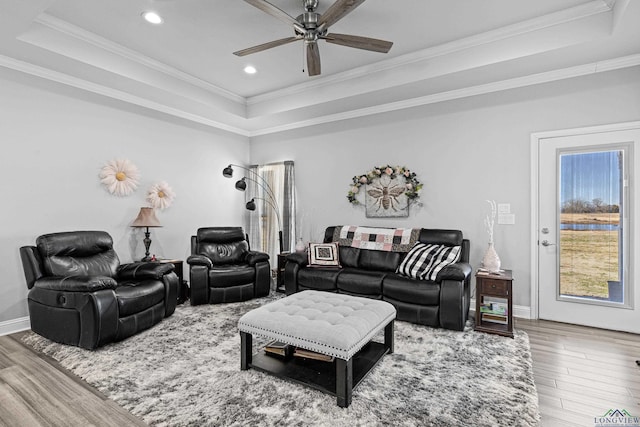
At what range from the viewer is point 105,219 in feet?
14.0

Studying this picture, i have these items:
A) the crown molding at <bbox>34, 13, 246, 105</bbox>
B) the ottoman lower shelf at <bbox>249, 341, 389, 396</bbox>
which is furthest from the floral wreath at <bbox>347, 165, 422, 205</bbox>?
the ottoman lower shelf at <bbox>249, 341, 389, 396</bbox>

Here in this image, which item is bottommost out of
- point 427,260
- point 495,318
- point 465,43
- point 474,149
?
point 495,318

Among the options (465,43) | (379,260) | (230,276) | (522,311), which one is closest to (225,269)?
(230,276)

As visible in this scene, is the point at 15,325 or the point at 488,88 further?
the point at 488,88

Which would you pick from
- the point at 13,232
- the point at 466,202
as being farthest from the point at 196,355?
the point at 466,202

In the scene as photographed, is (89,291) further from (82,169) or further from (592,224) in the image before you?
(592,224)

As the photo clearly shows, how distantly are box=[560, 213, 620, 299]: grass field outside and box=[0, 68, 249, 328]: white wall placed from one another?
497 cm

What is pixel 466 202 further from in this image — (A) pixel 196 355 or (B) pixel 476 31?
(A) pixel 196 355

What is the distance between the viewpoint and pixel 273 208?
19.8 feet

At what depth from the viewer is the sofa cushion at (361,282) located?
386 centimetres

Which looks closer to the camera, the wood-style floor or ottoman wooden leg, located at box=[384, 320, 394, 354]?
the wood-style floor

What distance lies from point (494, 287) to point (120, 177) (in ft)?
15.1

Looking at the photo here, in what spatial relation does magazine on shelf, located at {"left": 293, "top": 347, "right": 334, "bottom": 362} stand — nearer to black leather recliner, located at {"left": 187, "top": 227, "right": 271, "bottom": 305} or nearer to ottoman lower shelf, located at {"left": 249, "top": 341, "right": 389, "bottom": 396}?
ottoman lower shelf, located at {"left": 249, "top": 341, "right": 389, "bottom": 396}

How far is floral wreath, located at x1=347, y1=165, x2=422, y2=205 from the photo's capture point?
4.60 meters
